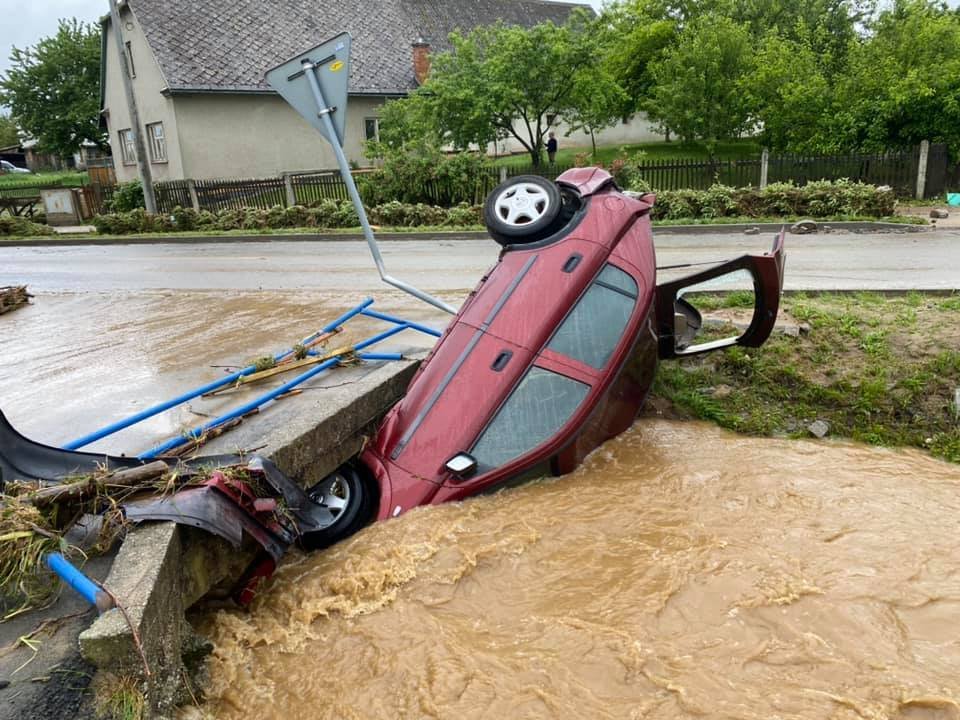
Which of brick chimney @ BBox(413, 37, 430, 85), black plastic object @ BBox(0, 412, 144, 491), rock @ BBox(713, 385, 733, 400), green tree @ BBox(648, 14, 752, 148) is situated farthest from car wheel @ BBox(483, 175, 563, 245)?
brick chimney @ BBox(413, 37, 430, 85)

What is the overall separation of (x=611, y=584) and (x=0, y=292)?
35.4 ft

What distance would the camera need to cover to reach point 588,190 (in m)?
5.35

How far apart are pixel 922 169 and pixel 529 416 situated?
18467mm

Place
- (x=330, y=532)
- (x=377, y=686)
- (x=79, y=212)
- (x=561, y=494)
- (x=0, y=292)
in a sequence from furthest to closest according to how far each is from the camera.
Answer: (x=79, y=212) → (x=0, y=292) → (x=561, y=494) → (x=330, y=532) → (x=377, y=686)

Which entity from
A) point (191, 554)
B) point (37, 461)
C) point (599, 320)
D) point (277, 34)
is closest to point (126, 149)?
point (277, 34)

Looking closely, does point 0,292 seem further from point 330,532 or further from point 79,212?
point 79,212

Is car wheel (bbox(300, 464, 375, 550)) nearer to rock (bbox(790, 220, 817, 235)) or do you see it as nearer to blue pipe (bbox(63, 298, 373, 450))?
blue pipe (bbox(63, 298, 373, 450))

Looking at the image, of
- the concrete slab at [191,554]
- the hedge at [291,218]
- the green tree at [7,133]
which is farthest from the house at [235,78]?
the green tree at [7,133]

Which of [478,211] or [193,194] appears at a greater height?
[193,194]

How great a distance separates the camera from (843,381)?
619 centimetres

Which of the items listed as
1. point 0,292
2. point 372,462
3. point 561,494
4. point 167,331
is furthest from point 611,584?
point 0,292

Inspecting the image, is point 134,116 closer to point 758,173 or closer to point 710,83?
point 710,83

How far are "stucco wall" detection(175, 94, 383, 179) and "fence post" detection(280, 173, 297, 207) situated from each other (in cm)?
646

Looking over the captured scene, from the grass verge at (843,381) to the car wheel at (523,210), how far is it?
2.05m
